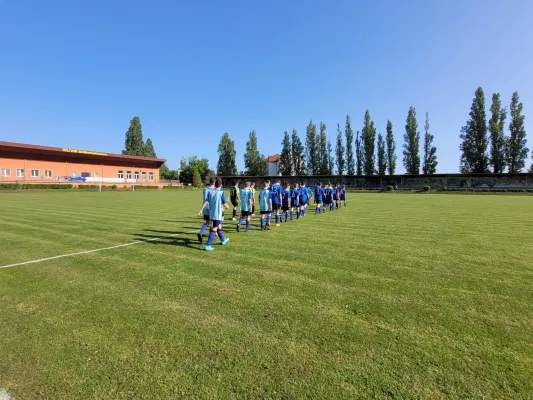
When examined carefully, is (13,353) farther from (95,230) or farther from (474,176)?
(474,176)

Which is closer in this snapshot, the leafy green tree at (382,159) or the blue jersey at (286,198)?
the blue jersey at (286,198)

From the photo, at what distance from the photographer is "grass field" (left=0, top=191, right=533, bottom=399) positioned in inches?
104

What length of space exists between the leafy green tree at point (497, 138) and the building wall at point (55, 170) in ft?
237

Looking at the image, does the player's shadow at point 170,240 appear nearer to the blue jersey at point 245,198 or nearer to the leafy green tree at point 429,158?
the blue jersey at point 245,198

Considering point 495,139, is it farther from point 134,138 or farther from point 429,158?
point 134,138

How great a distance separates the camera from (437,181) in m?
60.4

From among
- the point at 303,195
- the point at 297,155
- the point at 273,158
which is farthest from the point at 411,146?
the point at 303,195

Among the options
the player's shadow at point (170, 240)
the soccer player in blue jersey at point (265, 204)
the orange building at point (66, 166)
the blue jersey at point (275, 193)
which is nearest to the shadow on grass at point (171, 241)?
the player's shadow at point (170, 240)

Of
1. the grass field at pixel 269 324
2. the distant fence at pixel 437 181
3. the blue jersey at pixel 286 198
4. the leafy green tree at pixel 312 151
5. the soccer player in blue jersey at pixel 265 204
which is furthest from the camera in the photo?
the leafy green tree at pixel 312 151

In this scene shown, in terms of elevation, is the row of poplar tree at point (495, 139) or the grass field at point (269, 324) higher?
the row of poplar tree at point (495, 139)

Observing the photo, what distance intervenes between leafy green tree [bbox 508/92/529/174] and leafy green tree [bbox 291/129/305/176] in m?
44.0

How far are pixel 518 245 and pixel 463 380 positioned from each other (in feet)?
24.1

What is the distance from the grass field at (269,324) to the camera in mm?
2645

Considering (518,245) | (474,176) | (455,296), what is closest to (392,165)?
(474,176)
